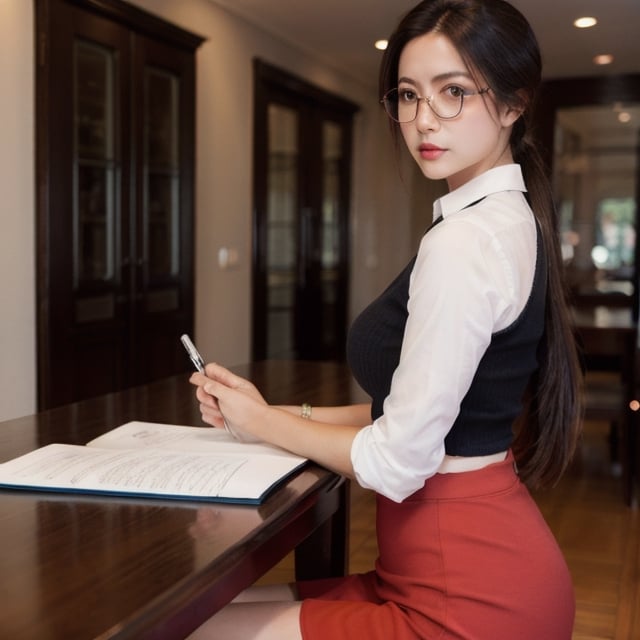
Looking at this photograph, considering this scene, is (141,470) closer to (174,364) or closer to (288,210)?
(174,364)

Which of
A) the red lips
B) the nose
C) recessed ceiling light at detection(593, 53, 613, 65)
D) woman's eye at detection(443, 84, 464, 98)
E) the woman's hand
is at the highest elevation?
recessed ceiling light at detection(593, 53, 613, 65)

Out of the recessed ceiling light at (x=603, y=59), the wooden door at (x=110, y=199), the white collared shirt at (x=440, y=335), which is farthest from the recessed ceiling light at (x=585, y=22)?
the white collared shirt at (x=440, y=335)

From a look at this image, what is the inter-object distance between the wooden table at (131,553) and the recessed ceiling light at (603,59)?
18.9ft

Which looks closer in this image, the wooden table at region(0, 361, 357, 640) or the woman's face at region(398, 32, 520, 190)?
the wooden table at region(0, 361, 357, 640)

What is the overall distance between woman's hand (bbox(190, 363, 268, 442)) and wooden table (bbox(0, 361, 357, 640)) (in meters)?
0.11

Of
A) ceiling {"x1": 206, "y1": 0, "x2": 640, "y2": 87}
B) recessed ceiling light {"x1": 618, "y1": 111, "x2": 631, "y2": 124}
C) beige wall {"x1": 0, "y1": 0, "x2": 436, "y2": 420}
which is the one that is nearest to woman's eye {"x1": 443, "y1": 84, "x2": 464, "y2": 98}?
beige wall {"x1": 0, "y1": 0, "x2": 436, "y2": 420}

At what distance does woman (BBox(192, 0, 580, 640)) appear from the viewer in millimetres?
1057

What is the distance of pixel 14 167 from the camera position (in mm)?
3453

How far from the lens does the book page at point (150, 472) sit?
1056mm

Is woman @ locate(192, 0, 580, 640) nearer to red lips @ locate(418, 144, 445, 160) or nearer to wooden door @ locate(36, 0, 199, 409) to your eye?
red lips @ locate(418, 144, 445, 160)

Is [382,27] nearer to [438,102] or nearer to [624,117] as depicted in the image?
[438,102]

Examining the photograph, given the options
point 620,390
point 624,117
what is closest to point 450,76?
point 620,390

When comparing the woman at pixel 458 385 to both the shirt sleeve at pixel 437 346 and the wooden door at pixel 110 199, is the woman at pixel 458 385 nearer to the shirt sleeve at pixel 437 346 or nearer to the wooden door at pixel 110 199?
the shirt sleeve at pixel 437 346

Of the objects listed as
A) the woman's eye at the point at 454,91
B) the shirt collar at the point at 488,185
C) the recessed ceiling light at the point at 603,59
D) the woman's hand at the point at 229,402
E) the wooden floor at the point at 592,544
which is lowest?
the wooden floor at the point at 592,544
